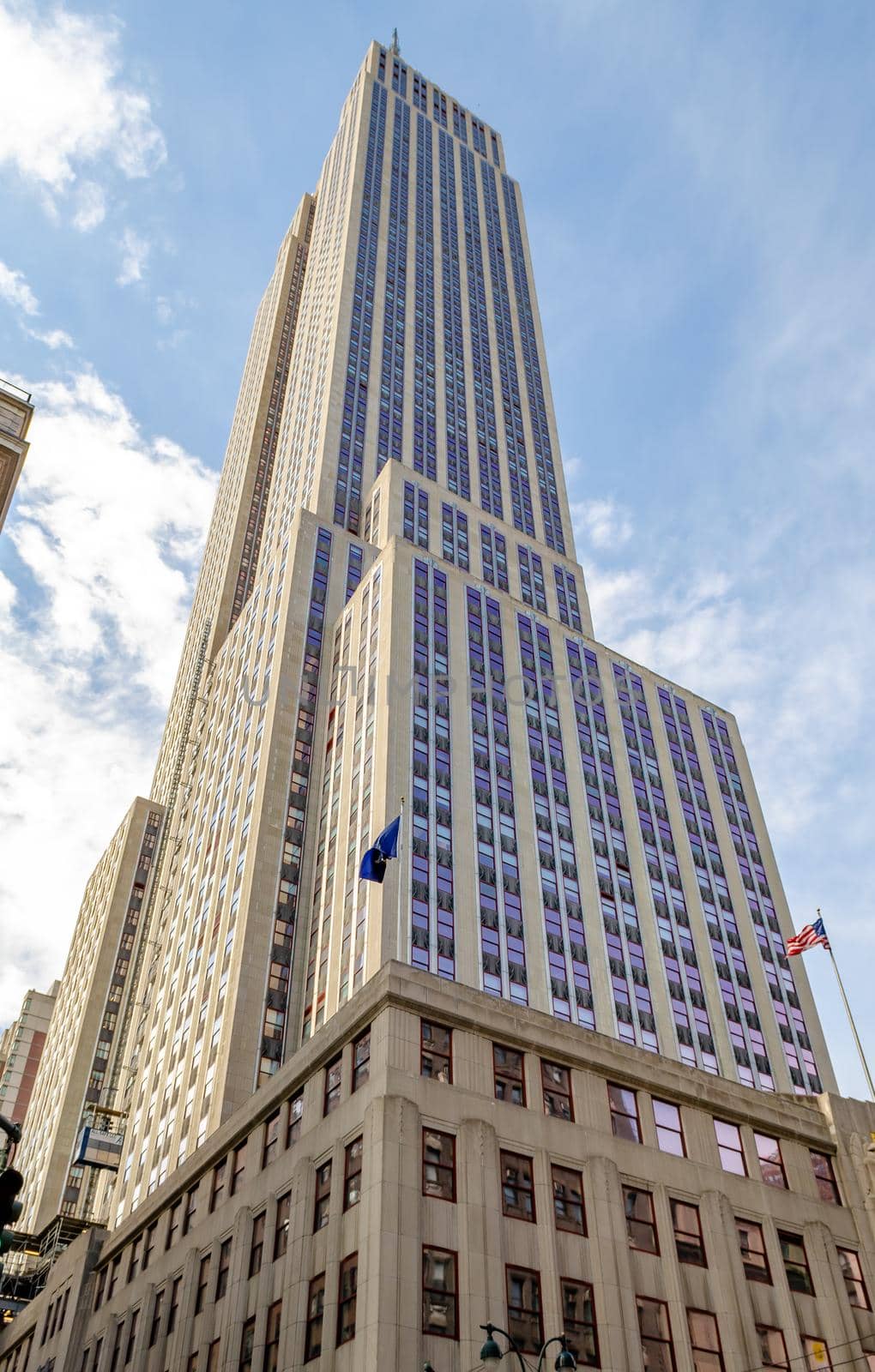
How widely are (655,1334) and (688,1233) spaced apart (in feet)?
14.3

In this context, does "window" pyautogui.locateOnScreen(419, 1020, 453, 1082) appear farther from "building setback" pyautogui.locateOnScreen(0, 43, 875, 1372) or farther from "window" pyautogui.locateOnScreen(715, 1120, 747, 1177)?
"window" pyautogui.locateOnScreen(715, 1120, 747, 1177)

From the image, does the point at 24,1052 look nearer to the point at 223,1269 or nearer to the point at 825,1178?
the point at 223,1269

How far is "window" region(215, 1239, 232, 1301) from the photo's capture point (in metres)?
46.1

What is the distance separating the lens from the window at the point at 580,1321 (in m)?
38.1

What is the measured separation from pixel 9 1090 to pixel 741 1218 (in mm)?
145626

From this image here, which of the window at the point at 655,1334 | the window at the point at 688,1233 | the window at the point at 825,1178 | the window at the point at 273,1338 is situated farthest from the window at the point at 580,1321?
the window at the point at 825,1178

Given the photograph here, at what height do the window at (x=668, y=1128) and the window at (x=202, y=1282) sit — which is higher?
the window at (x=668, y=1128)

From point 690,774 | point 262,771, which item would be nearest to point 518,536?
point 690,774

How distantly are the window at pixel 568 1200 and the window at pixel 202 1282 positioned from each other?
51.7 ft

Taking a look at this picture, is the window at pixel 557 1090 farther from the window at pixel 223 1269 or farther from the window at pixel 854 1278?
the window at pixel 223 1269

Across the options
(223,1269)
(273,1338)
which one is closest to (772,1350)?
(273,1338)

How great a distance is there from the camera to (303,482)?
134000 mm

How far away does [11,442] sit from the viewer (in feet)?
148

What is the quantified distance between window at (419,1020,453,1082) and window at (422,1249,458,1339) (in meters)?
6.25
